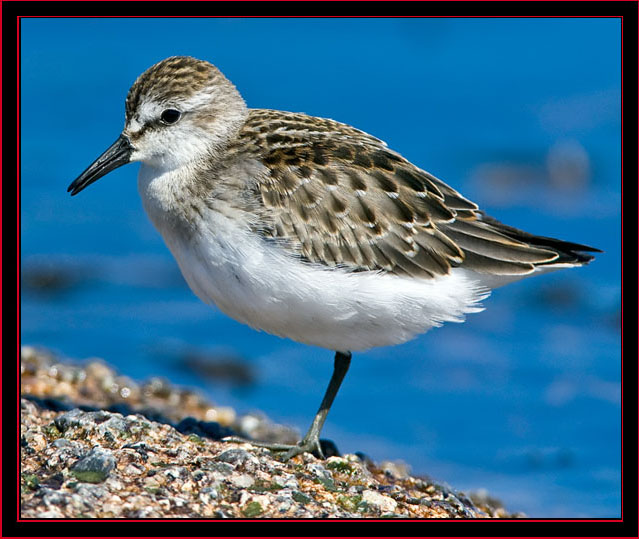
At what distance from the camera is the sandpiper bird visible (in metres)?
7.49

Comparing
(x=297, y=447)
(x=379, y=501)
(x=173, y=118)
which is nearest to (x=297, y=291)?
(x=297, y=447)

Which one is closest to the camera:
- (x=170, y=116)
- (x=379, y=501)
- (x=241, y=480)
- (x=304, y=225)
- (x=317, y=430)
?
(x=241, y=480)

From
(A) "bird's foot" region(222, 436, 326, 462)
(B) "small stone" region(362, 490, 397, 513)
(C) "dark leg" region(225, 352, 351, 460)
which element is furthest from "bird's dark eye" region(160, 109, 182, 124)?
(B) "small stone" region(362, 490, 397, 513)

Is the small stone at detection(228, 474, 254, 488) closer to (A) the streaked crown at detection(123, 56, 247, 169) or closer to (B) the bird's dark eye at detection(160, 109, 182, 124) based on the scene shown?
(A) the streaked crown at detection(123, 56, 247, 169)

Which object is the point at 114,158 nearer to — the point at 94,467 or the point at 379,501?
the point at 94,467

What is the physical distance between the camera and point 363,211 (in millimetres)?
7824

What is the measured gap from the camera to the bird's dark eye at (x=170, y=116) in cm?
801

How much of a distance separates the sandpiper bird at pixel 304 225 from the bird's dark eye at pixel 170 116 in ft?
0.03

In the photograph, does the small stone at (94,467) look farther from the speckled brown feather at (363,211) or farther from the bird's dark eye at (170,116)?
the bird's dark eye at (170,116)

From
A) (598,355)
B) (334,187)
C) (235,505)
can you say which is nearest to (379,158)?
(334,187)

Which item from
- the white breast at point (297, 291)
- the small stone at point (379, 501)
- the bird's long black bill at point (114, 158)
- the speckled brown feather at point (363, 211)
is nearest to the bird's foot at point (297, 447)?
the white breast at point (297, 291)

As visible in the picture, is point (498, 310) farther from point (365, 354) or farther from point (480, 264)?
point (480, 264)

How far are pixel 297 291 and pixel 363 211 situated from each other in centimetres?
84

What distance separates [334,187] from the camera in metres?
7.80
